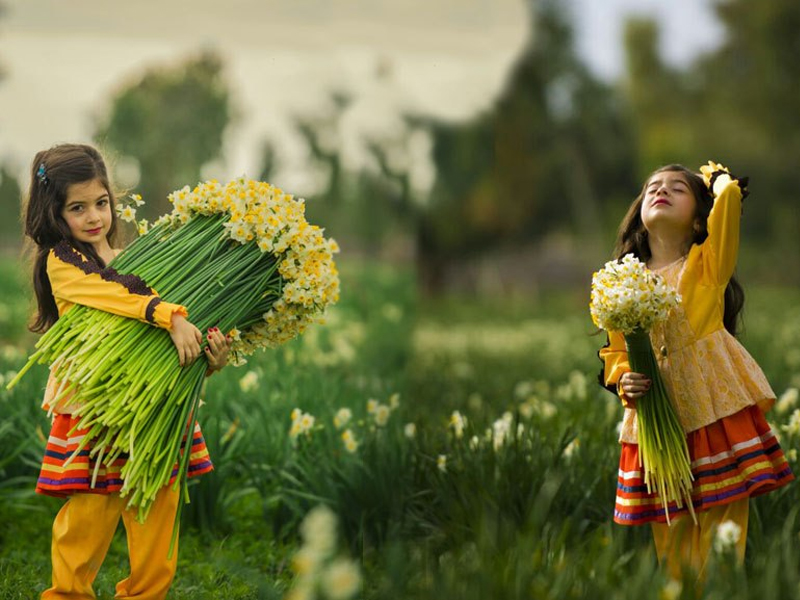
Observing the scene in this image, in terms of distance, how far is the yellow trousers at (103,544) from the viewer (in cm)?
312

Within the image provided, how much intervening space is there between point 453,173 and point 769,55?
8.41m

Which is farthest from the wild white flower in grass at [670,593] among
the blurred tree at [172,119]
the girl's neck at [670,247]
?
the blurred tree at [172,119]

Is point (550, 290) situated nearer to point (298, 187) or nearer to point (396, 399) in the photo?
point (298, 187)

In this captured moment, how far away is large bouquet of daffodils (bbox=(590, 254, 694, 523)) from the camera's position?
9.41 feet

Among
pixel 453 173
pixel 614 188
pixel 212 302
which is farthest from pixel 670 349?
pixel 614 188

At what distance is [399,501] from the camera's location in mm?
4059

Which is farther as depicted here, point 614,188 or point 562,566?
point 614,188

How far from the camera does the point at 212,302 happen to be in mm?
3160

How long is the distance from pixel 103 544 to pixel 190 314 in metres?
0.84

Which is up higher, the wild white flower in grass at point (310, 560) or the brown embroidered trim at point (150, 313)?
the brown embroidered trim at point (150, 313)

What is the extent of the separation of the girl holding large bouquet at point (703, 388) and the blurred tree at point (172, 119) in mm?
3851

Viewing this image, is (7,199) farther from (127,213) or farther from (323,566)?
(323,566)

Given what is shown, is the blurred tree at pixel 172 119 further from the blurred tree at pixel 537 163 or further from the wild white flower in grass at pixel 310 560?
the blurred tree at pixel 537 163

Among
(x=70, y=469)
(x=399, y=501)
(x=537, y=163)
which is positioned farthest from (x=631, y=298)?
(x=537, y=163)
